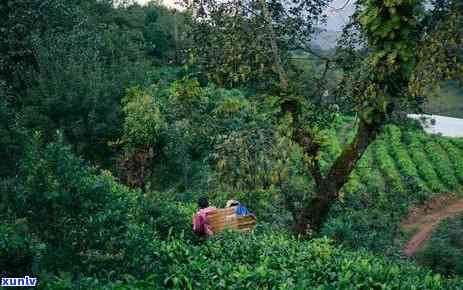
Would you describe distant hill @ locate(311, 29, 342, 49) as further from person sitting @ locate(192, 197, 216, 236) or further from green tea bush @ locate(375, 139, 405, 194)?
green tea bush @ locate(375, 139, 405, 194)

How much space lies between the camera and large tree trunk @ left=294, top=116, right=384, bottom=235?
26.8 feet

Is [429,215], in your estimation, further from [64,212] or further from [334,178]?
[64,212]

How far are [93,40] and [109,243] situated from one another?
18.3 meters

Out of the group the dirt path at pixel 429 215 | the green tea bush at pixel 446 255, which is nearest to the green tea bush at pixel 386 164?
the dirt path at pixel 429 215

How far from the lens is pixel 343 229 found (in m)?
11.1

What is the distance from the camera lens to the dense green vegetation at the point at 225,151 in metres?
5.08

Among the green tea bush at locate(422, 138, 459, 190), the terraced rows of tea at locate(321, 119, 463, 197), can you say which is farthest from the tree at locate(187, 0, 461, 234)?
the green tea bush at locate(422, 138, 459, 190)

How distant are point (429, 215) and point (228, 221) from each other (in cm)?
1951

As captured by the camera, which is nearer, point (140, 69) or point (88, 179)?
point (88, 179)

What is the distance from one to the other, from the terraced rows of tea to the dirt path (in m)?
1.43

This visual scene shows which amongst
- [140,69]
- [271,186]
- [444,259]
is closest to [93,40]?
[140,69]

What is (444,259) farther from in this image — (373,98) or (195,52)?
(195,52)

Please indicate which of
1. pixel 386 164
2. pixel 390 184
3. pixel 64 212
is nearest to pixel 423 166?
pixel 386 164

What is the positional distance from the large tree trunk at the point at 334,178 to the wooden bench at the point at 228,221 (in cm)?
93
